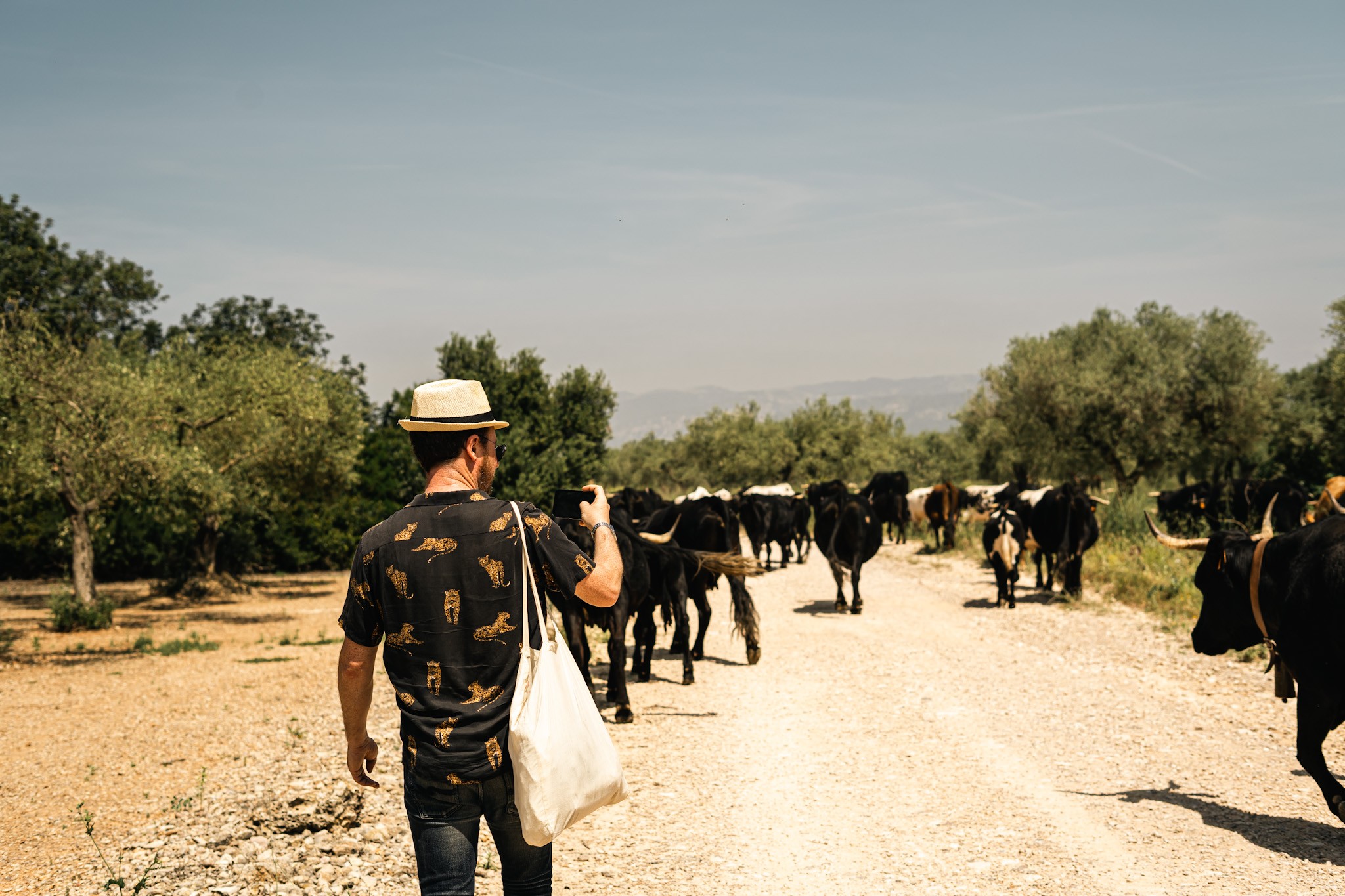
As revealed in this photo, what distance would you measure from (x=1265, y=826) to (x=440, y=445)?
5.80 m

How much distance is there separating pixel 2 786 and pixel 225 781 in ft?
6.52

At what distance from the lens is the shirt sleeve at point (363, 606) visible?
3004mm

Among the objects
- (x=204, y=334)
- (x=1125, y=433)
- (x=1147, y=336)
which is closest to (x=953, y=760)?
(x=1125, y=433)

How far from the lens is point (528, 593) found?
3.03m

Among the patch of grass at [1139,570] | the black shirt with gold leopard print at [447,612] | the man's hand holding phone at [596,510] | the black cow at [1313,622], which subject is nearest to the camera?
the black shirt with gold leopard print at [447,612]

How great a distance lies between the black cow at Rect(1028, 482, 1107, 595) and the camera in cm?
1686

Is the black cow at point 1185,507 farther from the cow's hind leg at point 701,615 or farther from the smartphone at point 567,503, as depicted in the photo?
the smartphone at point 567,503

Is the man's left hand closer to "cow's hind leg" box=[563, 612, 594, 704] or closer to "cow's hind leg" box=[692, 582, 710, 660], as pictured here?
"cow's hind leg" box=[563, 612, 594, 704]

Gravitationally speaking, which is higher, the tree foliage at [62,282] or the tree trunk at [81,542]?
the tree foliage at [62,282]

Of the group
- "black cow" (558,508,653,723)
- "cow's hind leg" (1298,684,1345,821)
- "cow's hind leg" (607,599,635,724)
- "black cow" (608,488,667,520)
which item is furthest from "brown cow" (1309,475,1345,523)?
"black cow" (608,488,667,520)

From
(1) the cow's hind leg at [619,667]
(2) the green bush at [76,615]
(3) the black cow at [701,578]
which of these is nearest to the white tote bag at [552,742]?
(1) the cow's hind leg at [619,667]

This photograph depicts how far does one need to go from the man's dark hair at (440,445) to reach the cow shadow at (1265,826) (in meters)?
5.36

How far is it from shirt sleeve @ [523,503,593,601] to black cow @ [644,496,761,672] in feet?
23.1

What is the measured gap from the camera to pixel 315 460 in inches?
925
